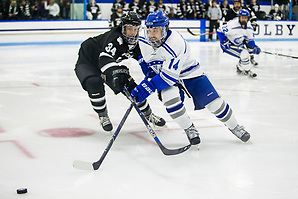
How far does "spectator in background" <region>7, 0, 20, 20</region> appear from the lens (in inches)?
468

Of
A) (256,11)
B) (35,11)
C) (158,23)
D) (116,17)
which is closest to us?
(158,23)

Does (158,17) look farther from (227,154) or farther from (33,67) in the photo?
(33,67)

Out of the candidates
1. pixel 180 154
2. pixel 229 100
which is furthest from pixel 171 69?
pixel 229 100

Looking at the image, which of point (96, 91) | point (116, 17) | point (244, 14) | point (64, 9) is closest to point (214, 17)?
point (116, 17)

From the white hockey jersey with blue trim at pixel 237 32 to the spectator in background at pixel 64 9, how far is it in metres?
6.83

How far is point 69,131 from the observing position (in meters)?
3.36

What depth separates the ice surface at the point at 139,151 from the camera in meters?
2.17

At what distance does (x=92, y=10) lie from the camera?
13094 mm

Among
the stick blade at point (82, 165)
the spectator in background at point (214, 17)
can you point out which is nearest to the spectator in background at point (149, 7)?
the spectator in background at point (214, 17)

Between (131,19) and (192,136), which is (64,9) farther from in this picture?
(192,136)

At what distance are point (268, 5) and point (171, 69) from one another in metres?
14.8

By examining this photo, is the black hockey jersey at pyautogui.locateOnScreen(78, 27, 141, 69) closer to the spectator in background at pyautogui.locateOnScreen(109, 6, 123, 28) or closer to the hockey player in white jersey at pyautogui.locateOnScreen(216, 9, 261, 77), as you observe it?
the hockey player in white jersey at pyautogui.locateOnScreen(216, 9, 261, 77)

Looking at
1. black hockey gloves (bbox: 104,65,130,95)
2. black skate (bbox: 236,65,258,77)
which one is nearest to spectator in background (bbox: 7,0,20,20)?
black skate (bbox: 236,65,258,77)

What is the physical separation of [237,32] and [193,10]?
25.8 feet
